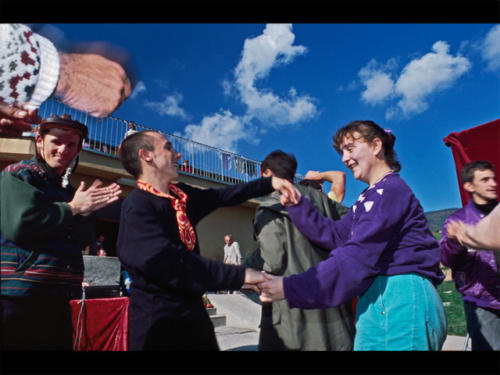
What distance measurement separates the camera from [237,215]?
16797mm

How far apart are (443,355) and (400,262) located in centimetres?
44

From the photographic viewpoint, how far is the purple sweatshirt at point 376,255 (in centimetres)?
153

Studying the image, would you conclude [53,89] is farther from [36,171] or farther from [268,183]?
[268,183]

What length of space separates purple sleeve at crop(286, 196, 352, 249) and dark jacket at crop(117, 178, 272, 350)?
66 cm

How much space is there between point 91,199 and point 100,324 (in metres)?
2.54

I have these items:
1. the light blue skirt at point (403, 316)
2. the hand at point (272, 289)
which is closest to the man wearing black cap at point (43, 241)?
the hand at point (272, 289)

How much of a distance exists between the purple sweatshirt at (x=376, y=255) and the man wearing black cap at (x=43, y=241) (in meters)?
1.31

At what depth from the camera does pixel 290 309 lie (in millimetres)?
2158

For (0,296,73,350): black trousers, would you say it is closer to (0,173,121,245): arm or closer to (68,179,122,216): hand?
(0,173,121,245): arm

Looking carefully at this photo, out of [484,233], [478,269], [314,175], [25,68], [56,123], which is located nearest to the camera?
[484,233]

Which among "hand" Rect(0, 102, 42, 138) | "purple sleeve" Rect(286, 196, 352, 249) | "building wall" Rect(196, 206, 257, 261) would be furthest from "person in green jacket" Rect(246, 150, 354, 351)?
"building wall" Rect(196, 206, 257, 261)

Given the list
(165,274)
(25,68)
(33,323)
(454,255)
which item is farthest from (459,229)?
(25,68)

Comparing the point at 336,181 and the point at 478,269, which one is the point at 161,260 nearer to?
the point at 336,181

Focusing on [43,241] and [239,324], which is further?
[239,324]
